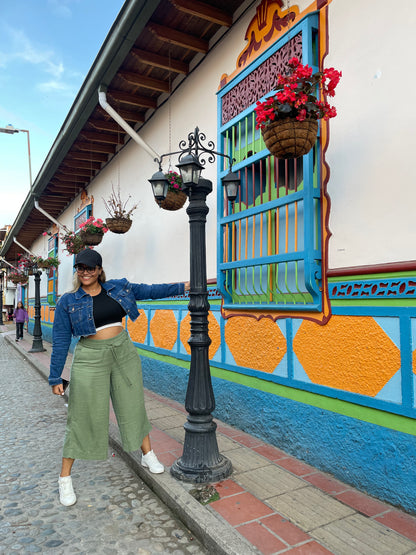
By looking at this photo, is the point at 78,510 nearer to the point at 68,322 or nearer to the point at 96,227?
the point at 68,322

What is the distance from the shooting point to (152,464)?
3229 millimetres

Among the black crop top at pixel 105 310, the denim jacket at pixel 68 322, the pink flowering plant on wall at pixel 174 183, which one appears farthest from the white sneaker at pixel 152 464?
the pink flowering plant on wall at pixel 174 183

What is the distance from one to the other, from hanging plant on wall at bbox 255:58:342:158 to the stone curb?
252 centimetres

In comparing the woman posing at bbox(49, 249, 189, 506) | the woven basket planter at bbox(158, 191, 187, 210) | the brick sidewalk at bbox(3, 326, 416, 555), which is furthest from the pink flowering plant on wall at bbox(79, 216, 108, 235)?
the brick sidewalk at bbox(3, 326, 416, 555)

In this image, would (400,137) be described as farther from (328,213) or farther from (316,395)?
(316,395)

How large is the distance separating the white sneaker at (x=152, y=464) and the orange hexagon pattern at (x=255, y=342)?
1344 mm

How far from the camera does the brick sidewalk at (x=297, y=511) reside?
7.43ft

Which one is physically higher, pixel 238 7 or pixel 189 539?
pixel 238 7

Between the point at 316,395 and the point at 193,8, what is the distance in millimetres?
4316

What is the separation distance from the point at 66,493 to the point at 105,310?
1.34m

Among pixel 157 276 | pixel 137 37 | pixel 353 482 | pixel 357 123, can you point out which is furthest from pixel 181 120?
pixel 353 482

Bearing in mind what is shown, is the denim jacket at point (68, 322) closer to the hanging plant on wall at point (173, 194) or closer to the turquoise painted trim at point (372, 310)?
the turquoise painted trim at point (372, 310)

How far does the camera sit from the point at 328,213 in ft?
10.9

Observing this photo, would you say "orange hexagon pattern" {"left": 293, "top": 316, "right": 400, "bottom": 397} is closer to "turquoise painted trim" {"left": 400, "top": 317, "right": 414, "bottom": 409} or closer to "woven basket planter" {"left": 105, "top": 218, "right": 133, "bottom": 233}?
"turquoise painted trim" {"left": 400, "top": 317, "right": 414, "bottom": 409}
